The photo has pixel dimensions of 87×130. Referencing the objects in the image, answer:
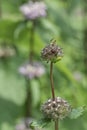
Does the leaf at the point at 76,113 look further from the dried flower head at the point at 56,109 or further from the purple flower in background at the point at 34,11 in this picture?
the purple flower in background at the point at 34,11

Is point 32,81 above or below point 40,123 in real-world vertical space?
above

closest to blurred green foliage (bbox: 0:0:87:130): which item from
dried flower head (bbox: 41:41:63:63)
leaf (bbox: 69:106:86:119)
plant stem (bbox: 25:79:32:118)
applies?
plant stem (bbox: 25:79:32:118)

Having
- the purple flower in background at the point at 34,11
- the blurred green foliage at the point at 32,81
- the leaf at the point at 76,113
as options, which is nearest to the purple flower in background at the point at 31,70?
the blurred green foliage at the point at 32,81

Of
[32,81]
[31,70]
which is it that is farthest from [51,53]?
[32,81]

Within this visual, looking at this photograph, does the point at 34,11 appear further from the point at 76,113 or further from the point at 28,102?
the point at 76,113

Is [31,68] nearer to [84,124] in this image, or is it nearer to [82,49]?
[84,124]

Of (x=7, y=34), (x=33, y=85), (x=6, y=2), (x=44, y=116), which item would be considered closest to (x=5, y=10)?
(x=6, y=2)
